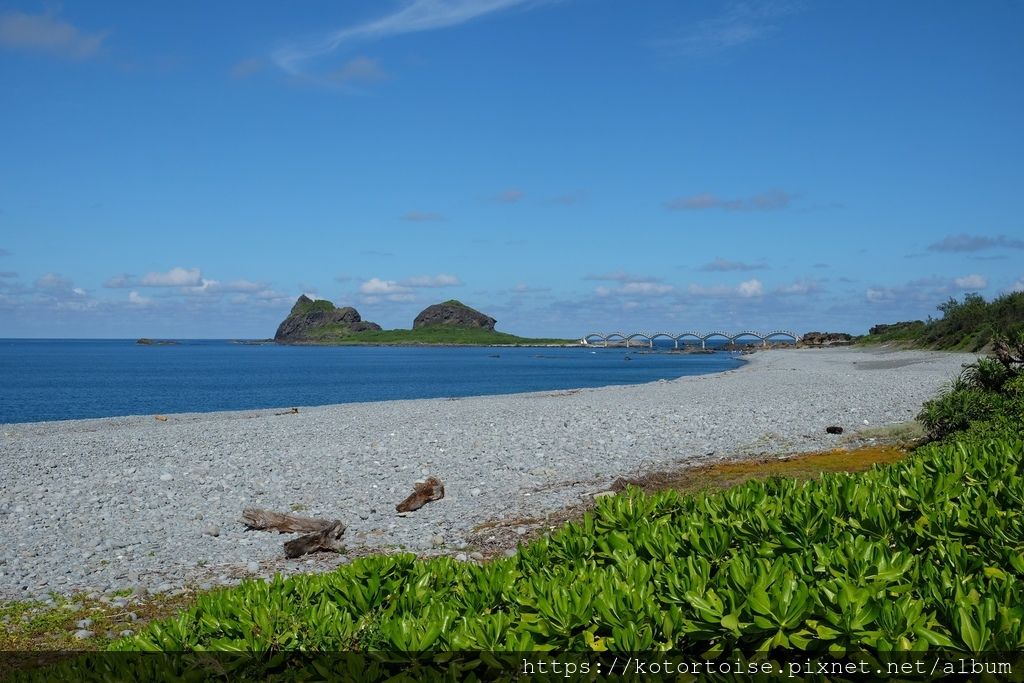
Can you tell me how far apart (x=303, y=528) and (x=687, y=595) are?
9.66 meters

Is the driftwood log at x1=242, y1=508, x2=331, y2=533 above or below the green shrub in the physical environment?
below

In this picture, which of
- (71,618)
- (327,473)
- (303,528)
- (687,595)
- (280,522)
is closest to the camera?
(687,595)

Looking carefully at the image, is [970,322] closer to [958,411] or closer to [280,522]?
[958,411]

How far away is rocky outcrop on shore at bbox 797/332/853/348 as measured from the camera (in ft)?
498

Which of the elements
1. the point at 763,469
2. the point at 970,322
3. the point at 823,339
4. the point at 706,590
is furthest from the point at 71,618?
the point at 823,339

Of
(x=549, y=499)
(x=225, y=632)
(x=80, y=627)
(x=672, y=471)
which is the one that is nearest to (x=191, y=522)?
(x=80, y=627)

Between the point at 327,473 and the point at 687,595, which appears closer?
the point at 687,595

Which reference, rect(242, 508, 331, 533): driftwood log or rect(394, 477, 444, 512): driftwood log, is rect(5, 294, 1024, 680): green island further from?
rect(394, 477, 444, 512): driftwood log

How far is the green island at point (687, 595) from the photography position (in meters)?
3.39

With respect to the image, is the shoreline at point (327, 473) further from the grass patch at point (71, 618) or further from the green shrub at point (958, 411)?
the green shrub at point (958, 411)

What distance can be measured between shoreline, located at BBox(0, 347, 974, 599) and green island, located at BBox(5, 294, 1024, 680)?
6.37m

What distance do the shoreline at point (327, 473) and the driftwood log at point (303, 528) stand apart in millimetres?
228

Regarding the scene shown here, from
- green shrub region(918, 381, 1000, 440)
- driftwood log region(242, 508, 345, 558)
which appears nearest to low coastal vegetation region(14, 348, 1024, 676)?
driftwood log region(242, 508, 345, 558)

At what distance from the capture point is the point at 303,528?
1221 cm
